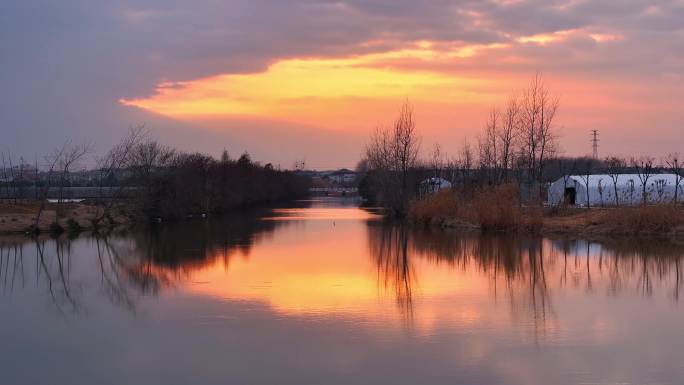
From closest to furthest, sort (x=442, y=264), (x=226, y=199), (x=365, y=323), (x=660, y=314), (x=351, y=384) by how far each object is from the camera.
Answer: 1. (x=351, y=384)
2. (x=365, y=323)
3. (x=660, y=314)
4. (x=442, y=264)
5. (x=226, y=199)

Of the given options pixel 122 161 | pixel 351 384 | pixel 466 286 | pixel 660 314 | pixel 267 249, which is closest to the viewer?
pixel 351 384

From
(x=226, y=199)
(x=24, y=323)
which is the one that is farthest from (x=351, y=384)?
(x=226, y=199)

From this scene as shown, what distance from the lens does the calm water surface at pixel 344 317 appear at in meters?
7.45

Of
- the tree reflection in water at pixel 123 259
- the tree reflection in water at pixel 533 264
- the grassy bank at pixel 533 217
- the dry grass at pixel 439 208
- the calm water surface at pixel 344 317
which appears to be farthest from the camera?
the dry grass at pixel 439 208

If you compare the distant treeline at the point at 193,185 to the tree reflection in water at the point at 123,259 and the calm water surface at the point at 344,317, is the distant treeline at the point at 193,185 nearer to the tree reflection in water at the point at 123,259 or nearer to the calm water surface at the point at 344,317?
the tree reflection in water at the point at 123,259

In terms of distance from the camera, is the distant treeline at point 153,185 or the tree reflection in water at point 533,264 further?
the distant treeline at point 153,185

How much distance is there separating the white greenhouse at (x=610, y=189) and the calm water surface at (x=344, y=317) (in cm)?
1467

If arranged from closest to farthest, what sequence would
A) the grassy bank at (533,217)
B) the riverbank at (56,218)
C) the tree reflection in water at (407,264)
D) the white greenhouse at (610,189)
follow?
the tree reflection in water at (407,264), the grassy bank at (533,217), the riverbank at (56,218), the white greenhouse at (610,189)

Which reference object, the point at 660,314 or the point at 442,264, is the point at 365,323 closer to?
the point at 660,314

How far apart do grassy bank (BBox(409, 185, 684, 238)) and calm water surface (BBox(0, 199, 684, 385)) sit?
168 inches

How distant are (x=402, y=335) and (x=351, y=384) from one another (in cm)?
207

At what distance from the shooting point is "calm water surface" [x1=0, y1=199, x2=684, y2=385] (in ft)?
24.5

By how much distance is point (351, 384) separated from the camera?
22.9 ft

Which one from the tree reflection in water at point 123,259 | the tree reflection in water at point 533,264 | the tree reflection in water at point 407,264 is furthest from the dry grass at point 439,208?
the tree reflection in water at point 123,259
